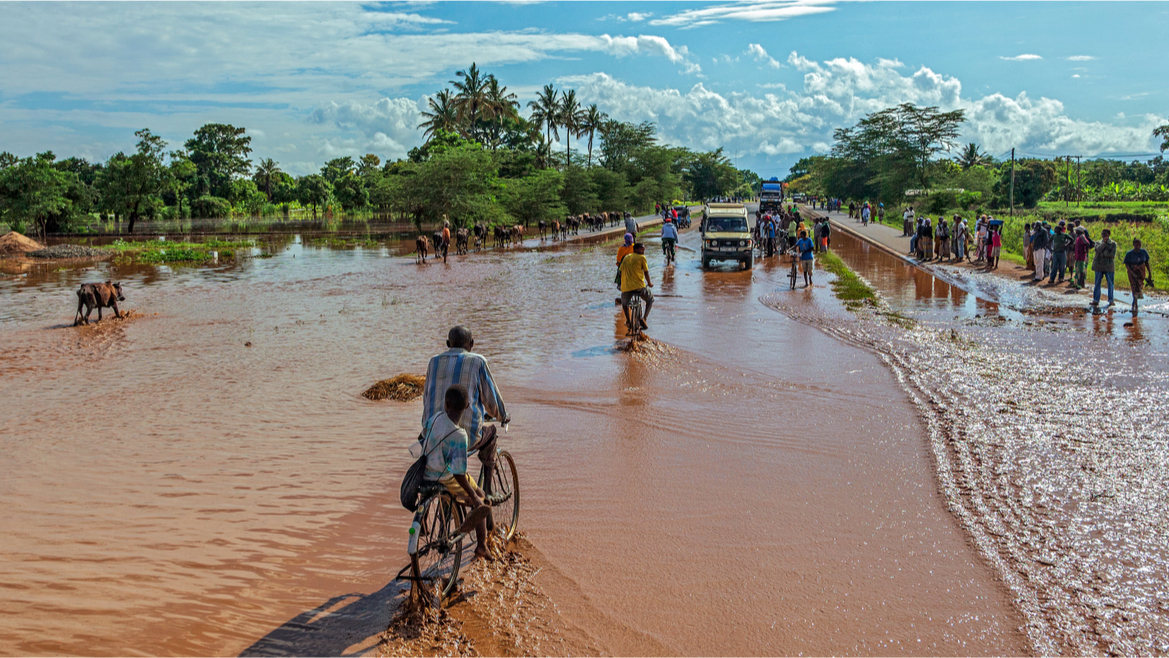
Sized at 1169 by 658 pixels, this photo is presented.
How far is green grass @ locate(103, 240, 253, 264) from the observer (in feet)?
120

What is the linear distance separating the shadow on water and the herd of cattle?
27.5 meters

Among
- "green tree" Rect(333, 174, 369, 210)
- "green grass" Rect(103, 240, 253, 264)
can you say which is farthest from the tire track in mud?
"green tree" Rect(333, 174, 369, 210)

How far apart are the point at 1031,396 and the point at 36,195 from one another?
5890 centimetres

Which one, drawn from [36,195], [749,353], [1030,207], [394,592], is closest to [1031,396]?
[749,353]

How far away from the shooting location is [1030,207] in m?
67.6

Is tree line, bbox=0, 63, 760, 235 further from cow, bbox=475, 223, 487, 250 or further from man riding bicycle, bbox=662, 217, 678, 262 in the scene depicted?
man riding bicycle, bbox=662, 217, 678, 262

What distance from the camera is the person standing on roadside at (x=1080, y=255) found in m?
19.2

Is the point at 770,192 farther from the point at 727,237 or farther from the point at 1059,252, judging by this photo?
the point at 1059,252

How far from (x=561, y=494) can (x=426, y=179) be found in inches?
1718

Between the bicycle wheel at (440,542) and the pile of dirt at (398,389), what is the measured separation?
529cm

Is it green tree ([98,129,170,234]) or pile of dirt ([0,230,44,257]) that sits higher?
green tree ([98,129,170,234])

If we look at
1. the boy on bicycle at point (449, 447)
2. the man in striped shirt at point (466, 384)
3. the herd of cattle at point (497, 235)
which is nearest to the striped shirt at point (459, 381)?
the man in striped shirt at point (466, 384)

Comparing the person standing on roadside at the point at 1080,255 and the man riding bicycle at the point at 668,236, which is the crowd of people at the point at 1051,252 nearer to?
the person standing on roadside at the point at 1080,255

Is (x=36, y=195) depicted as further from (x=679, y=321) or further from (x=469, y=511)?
Result: (x=469, y=511)
